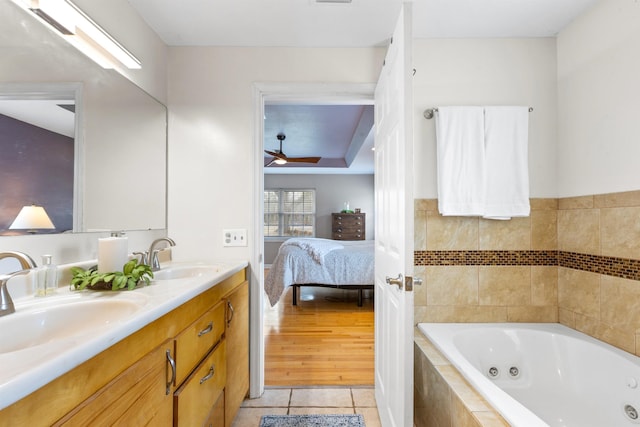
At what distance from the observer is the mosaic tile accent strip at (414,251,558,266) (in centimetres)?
198

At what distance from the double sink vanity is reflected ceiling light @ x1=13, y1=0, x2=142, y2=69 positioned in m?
1.04

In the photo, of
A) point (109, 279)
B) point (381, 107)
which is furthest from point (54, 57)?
point (381, 107)

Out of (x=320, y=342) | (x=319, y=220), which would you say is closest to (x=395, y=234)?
(x=320, y=342)

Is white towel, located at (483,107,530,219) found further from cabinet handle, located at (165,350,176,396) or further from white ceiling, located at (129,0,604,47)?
cabinet handle, located at (165,350,176,396)

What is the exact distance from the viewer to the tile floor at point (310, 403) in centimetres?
185

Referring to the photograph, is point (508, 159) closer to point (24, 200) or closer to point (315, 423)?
point (315, 423)

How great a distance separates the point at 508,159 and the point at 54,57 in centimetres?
Result: 233

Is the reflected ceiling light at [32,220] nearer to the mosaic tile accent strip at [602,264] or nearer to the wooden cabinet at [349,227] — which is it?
the mosaic tile accent strip at [602,264]

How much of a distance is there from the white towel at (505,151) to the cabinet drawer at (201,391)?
1.72m

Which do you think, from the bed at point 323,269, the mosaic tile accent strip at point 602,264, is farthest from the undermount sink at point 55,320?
the bed at point 323,269

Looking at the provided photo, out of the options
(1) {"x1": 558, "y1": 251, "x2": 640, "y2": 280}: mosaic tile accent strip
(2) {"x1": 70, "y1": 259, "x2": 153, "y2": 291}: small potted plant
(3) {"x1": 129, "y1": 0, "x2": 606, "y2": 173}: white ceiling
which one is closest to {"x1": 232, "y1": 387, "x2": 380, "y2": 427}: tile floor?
(2) {"x1": 70, "y1": 259, "x2": 153, "y2": 291}: small potted plant

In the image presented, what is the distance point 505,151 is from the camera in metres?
1.93

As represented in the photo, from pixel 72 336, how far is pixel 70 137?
92 cm

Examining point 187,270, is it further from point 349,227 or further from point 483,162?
point 349,227
